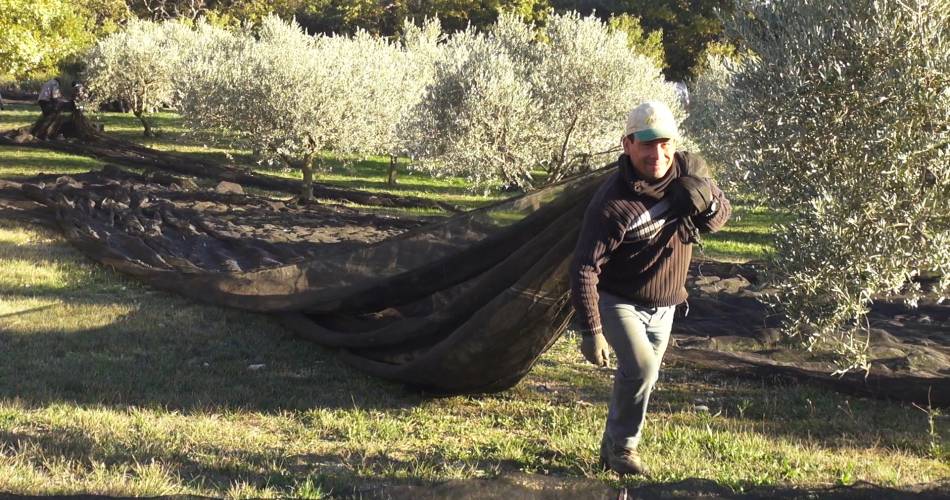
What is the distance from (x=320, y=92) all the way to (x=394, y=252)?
45.9ft

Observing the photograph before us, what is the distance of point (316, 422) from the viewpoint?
652cm

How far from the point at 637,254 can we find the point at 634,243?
0.28 feet

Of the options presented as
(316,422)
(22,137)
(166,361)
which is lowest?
(22,137)

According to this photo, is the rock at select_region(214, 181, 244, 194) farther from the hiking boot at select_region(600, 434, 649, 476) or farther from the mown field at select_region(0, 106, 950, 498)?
the hiking boot at select_region(600, 434, 649, 476)

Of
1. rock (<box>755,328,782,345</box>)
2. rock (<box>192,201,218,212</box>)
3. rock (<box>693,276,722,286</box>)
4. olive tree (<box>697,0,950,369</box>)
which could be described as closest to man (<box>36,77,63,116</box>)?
rock (<box>192,201,218,212</box>)

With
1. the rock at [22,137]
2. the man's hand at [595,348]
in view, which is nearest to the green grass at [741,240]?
the man's hand at [595,348]

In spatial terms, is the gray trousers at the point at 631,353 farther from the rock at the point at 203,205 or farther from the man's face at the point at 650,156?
the rock at the point at 203,205

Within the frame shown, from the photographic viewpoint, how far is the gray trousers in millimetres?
5094

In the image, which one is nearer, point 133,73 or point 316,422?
point 316,422

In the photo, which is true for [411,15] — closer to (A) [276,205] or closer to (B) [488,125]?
(B) [488,125]

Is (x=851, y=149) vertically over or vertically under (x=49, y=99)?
over

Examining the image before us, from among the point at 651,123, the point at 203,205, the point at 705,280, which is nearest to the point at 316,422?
the point at 651,123

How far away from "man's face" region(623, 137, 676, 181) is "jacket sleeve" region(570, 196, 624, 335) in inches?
11.9

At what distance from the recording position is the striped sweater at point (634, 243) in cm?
490
